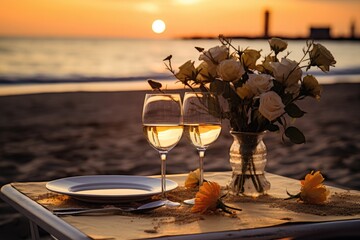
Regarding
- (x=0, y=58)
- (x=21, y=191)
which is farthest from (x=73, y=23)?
(x=21, y=191)

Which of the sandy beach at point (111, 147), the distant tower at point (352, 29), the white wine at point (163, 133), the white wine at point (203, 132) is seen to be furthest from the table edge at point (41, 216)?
the distant tower at point (352, 29)

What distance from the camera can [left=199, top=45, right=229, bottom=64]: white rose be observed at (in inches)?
84.1

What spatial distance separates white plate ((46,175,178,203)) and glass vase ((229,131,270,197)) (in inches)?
7.1

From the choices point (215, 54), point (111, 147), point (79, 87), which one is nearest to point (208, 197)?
point (215, 54)

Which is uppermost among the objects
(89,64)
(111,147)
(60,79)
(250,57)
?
(250,57)

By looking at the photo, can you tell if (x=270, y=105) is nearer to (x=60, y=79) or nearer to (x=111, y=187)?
(x=111, y=187)

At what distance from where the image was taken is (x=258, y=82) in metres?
2.04

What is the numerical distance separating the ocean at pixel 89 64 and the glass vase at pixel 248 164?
→ 443 inches

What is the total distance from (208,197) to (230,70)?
372 millimetres

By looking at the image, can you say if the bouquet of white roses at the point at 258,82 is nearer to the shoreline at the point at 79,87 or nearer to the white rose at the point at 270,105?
the white rose at the point at 270,105

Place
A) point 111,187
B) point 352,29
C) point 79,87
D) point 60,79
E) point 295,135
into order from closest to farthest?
point 295,135 → point 111,187 → point 79,87 → point 60,79 → point 352,29

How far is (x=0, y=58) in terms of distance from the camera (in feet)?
76.0

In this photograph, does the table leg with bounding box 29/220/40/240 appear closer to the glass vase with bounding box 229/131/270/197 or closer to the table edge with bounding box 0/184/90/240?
the table edge with bounding box 0/184/90/240

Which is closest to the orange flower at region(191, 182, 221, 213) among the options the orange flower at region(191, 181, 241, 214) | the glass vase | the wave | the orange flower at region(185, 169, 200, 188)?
the orange flower at region(191, 181, 241, 214)
